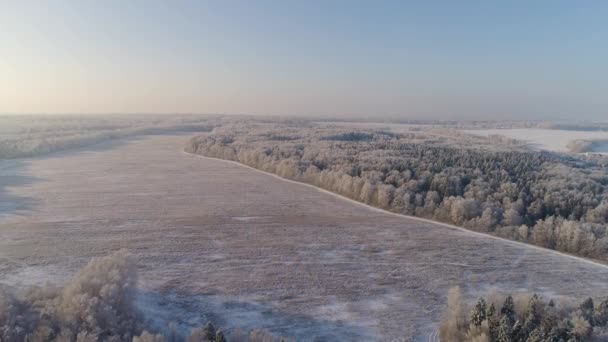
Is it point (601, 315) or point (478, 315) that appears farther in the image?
point (601, 315)

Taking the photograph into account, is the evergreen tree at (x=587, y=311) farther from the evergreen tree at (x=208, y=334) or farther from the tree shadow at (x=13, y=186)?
the tree shadow at (x=13, y=186)

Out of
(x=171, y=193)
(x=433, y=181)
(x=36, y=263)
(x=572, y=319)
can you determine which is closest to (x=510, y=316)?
(x=572, y=319)

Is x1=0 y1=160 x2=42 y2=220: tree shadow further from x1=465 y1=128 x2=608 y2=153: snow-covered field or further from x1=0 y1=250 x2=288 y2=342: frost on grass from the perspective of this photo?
x1=465 y1=128 x2=608 y2=153: snow-covered field

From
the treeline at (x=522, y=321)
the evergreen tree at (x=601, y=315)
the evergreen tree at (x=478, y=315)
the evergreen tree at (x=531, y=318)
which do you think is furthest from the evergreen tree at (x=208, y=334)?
the evergreen tree at (x=601, y=315)

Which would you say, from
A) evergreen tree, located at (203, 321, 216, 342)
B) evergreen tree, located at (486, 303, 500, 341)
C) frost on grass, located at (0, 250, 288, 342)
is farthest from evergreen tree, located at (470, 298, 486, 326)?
evergreen tree, located at (203, 321, 216, 342)

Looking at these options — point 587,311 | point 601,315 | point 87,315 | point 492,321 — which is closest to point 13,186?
point 87,315

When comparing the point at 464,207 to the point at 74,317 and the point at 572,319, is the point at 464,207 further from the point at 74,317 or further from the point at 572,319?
the point at 74,317

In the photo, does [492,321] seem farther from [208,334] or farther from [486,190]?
[486,190]
